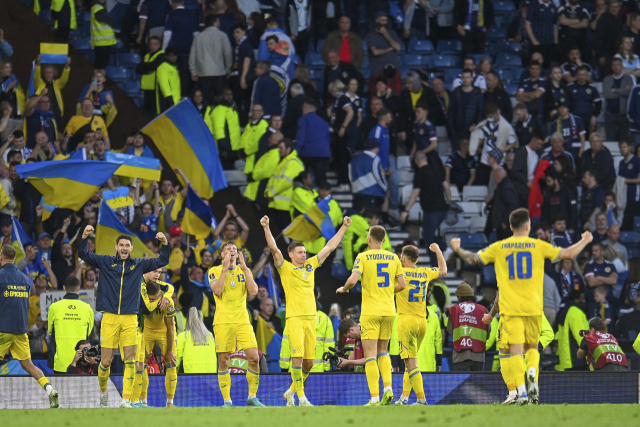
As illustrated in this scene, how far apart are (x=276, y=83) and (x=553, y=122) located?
5.93 m

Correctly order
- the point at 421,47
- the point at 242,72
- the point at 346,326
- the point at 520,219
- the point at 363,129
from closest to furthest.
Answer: the point at 520,219, the point at 346,326, the point at 363,129, the point at 242,72, the point at 421,47

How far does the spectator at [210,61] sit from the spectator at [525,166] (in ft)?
19.9

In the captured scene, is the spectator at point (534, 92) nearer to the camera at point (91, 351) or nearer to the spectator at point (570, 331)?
the spectator at point (570, 331)

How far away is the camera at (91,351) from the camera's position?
13945mm

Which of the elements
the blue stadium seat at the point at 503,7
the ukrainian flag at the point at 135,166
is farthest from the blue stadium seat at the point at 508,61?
the ukrainian flag at the point at 135,166

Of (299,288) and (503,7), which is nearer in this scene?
(299,288)

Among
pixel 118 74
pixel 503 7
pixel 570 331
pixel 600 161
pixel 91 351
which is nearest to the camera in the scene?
pixel 91 351

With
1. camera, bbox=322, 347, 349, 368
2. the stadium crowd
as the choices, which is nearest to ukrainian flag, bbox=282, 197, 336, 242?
the stadium crowd

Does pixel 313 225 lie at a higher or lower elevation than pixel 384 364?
lower

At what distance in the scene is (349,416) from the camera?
31.5 feet

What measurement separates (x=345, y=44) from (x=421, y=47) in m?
2.52

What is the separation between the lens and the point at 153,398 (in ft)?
44.5

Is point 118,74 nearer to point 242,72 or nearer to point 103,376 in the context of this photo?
point 242,72

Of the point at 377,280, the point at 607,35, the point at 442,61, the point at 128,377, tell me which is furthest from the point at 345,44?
the point at 128,377
